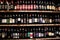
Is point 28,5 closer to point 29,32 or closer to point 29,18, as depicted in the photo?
point 29,18

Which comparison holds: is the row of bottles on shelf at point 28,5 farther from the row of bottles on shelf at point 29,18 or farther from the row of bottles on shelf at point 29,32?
the row of bottles on shelf at point 29,32

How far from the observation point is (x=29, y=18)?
84.7 inches

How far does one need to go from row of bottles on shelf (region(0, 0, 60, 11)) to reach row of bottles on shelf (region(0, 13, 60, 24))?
0.14 m

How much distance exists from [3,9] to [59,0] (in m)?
1.05

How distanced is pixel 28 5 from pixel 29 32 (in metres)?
0.50

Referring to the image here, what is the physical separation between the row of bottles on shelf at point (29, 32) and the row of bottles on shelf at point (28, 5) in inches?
15.1

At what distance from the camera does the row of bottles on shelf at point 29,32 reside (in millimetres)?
2135

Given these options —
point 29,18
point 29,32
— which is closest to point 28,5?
point 29,18

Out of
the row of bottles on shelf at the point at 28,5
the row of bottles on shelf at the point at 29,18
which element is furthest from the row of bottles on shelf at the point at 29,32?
the row of bottles on shelf at the point at 28,5

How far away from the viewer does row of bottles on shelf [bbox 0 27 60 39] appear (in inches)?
84.0

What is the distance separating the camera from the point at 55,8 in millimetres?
2133

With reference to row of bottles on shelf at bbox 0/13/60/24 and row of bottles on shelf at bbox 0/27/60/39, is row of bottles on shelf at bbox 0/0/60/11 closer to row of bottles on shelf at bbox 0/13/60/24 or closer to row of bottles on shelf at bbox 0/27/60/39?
row of bottles on shelf at bbox 0/13/60/24

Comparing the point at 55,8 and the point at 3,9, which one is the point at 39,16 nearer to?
the point at 55,8

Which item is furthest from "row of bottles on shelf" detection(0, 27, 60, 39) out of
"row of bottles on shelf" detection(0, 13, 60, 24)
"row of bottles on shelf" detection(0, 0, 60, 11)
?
"row of bottles on shelf" detection(0, 0, 60, 11)
